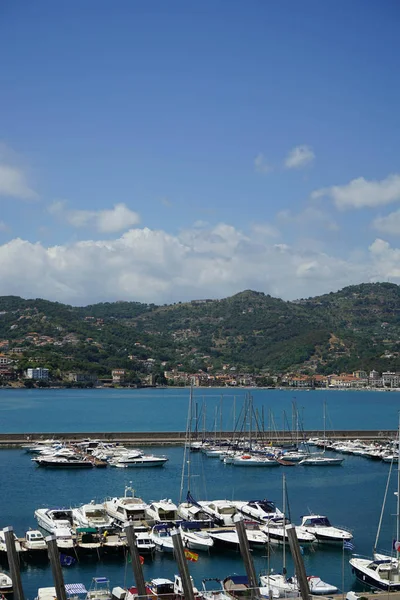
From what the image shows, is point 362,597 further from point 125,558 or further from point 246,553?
point 125,558

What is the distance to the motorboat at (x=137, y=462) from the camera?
1897 inches

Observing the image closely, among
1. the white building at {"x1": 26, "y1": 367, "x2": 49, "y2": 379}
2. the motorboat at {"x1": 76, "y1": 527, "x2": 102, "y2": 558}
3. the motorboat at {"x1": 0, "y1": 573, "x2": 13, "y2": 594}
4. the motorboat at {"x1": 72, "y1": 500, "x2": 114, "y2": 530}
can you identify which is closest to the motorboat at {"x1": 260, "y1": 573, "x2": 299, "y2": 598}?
→ the motorboat at {"x1": 76, "y1": 527, "x2": 102, "y2": 558}

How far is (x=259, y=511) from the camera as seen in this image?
102 ft

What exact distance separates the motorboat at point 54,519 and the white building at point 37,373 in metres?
138

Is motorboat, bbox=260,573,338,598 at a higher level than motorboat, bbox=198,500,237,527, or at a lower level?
lower

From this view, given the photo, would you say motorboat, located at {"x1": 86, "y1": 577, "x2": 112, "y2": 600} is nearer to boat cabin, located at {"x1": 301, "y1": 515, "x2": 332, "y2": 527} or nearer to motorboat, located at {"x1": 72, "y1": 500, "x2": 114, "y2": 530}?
motorboat, located at {"x1": 72, "y1": 500, "x2": 114, "y2": 530}

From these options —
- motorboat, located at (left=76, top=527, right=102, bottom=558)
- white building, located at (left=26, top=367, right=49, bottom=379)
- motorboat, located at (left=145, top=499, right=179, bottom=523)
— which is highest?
white building, located at (left=26, top=367, right=49, bottom=379)

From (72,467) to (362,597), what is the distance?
30197 millimetres

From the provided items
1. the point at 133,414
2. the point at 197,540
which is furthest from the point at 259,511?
the point at 133,414

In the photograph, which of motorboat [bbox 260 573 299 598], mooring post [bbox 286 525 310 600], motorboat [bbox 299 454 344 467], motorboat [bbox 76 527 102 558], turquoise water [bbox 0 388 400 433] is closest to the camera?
mooring post [bbox 286 525 310 600]

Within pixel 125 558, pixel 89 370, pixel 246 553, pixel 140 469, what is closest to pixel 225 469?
pixel 140 469

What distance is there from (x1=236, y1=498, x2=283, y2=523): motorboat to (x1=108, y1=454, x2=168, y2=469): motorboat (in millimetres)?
16745

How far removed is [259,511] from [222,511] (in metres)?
1.43

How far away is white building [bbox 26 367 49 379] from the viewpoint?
166m
